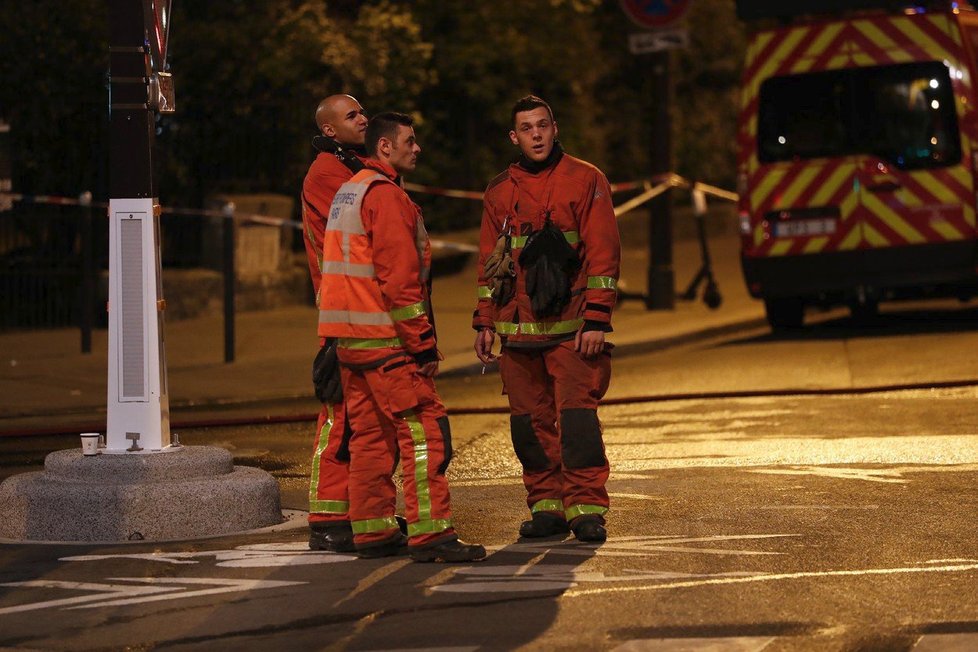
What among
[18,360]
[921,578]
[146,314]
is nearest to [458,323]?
[18,360]

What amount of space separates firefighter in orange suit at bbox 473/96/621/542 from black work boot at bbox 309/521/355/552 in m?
0.70

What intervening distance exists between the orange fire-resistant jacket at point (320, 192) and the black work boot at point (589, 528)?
54.2 inches

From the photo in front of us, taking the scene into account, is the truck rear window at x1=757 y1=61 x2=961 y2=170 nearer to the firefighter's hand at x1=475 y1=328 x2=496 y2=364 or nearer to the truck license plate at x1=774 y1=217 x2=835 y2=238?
the truck license plate at x1=774 y1=217 x2=835 y2=238

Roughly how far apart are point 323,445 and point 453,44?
52.6 ft

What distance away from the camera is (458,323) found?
59.3 ft

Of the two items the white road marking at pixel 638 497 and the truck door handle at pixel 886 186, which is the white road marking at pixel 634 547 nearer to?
the white road marking at pixel 638 497

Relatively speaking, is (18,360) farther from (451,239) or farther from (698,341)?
(451,239)

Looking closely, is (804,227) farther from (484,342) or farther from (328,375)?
(328,375)

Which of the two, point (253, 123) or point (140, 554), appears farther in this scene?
point (253, 123)

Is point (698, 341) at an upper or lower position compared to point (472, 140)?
lower

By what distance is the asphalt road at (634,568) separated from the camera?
6.32 meters

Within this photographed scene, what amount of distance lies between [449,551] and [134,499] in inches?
55.1

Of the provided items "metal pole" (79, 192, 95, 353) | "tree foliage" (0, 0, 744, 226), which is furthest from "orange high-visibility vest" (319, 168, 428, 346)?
"tree foliage" (0, 0, 744, 226)

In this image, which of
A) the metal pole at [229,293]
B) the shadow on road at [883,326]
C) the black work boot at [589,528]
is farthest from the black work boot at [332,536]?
the shadow on road at [883,326]
